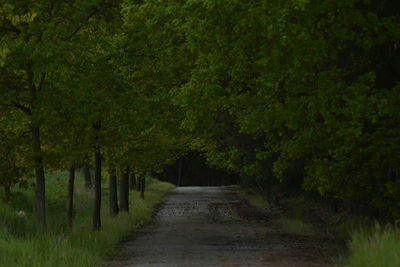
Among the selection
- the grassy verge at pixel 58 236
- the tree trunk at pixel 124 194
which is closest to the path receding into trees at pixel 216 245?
the grassy verge at pixel 58 236

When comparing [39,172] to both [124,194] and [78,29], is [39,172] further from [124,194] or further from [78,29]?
[124,194]

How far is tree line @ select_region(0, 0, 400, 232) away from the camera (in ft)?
51.6

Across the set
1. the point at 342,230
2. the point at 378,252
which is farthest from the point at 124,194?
the point at 378,252

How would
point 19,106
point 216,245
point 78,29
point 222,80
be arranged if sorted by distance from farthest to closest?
point 216,245
point 78,29
point 19,106
point 222,80

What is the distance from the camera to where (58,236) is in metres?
15.8

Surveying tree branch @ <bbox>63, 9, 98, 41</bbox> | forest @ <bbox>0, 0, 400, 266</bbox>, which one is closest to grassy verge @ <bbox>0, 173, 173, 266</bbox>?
forest @ <bbox>0, 0, 400, 266</bbox>

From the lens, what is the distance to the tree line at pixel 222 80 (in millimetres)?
15719

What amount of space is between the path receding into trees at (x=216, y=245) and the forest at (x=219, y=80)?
2.19 meters

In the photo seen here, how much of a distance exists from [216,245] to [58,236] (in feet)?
18.1

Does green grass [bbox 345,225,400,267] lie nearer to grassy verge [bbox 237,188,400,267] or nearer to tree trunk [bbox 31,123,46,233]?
grassy verge [bbox 237,188,400,267]

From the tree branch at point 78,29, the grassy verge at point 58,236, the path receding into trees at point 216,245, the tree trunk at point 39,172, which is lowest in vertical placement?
the path receding into trees at point 216,245

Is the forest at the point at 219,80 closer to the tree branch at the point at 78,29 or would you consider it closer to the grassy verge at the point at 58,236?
the tree branch at the point at 78,29

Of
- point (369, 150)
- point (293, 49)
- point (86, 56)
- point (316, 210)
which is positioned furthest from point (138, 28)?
point (316, 210)

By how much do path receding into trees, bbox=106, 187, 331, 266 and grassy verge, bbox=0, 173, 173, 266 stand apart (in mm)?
652
